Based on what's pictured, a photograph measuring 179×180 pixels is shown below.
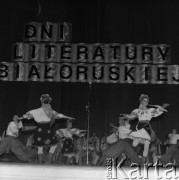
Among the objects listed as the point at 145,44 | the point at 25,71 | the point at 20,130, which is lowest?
the point at 20,130

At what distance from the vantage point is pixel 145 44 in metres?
12.4

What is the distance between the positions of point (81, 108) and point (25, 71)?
193cm

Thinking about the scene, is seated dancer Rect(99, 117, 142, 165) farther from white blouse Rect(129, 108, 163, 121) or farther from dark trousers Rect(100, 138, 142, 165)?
white blouse Rect(129, 108, 163, 121)

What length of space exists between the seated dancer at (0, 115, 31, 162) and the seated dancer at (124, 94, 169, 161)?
9.22 ft

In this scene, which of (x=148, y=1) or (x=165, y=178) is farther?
(x=148, y=1)

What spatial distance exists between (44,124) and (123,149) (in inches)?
85.1

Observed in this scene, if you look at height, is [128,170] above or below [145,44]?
below

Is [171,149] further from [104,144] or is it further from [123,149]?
[104,144]

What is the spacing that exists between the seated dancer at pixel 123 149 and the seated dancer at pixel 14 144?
6.49 ft

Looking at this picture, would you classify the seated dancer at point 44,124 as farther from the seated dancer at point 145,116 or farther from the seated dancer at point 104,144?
the seated dancer at point 145,116

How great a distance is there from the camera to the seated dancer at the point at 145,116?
1127cm

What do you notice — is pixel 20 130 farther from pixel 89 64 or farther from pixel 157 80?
pixel 157 80

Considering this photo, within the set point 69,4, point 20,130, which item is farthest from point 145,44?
point 20,130

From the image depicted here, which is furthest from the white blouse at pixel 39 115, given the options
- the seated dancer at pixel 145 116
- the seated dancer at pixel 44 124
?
the seated dancer at pixel 145 116
